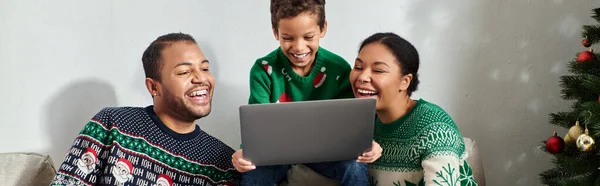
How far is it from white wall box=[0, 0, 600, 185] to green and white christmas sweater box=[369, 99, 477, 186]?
1.91ft

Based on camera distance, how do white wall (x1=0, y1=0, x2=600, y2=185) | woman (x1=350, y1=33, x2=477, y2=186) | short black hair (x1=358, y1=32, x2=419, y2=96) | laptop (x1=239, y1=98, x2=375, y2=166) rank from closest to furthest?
1. laptop (x1=239, y1=98, x2=375, y2=166)
2. woman (x1=350, y1=33, x2=477, y2=186)
3. short black hair (x1=358, y1=32, x2=419, y2=96)
4. white wall (x1=0, y1=0, x2=600, y2=185)

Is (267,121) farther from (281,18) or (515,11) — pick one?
(515,11)

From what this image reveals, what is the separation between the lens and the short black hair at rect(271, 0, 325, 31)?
6.25 feet

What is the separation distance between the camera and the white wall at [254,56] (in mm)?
2326

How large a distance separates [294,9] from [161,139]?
556mm

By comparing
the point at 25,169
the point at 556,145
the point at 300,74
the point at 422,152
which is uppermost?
the point at 300,74

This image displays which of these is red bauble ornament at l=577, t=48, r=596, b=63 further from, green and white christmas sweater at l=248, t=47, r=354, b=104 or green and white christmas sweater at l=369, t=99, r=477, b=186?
green and white christmas sweater at l=248, t=47, r=354, b=104

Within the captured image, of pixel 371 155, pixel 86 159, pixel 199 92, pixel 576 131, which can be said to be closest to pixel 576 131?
pixel 576 131

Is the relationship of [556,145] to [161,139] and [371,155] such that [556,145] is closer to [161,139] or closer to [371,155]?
[371,155]

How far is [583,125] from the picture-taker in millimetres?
2043

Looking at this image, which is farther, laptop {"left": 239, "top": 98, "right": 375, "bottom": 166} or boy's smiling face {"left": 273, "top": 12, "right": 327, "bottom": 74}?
boy's smiling face {"left": 273, "top": 12, "right": 327, "bottom": 74}

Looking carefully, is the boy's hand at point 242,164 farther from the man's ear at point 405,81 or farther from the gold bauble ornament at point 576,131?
the gold bauble ornament at point 576,131

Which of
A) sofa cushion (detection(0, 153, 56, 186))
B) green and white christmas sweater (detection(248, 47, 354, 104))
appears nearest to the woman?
green and white christmas sweater (detection(248, 47, 354, 104))

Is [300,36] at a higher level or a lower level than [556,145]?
higher
